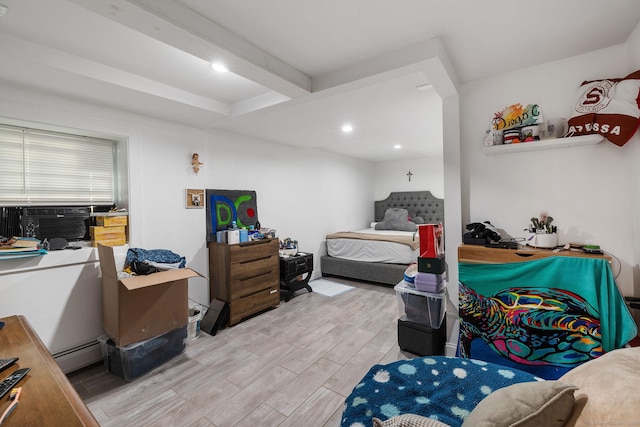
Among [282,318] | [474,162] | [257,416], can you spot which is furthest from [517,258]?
[282,318]

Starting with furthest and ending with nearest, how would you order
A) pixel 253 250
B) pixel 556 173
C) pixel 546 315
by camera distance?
pixel 253 250, pixel 556 173, pixel 546 315

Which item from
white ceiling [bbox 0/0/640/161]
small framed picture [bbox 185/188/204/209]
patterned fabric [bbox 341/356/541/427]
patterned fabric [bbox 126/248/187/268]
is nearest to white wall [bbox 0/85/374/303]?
small framed picture [bbox 185/188/204/209]

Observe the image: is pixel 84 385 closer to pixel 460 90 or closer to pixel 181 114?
pixel 181 114

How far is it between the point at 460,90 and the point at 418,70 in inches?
28.0

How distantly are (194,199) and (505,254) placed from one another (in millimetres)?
2993

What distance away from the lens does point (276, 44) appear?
5.78ft

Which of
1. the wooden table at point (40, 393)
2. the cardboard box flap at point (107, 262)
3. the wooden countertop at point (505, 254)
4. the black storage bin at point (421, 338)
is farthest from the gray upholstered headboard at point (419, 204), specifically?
the wooden table at point (40, 393)

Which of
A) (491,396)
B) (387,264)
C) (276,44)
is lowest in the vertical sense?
(387,264)

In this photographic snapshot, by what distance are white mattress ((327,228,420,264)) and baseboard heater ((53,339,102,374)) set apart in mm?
3337

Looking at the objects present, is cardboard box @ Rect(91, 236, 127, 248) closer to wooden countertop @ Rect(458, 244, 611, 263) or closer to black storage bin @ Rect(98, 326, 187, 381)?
black storage bin @ Rect(98, 326, 187, 381)

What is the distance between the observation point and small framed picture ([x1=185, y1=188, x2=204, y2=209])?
3.13 meters

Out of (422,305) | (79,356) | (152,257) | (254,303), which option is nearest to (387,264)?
(422,305)

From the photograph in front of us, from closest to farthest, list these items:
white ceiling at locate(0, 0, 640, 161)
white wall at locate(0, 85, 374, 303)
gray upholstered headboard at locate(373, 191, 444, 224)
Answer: white ceiling at locate(0, 0, 640, 161) < white wall at locate(0, 85, 374, 303) < gray upholstered headboard at locate(373, 191, 444, 224)

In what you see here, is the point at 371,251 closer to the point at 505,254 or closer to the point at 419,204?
the point at 419,204
